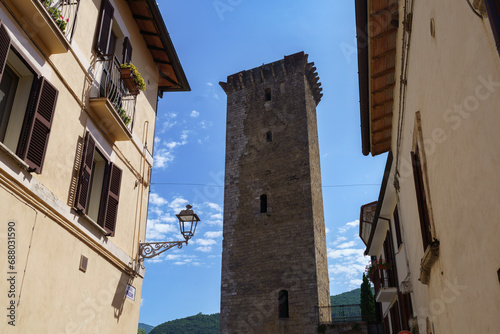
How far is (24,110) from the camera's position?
557 centimetres

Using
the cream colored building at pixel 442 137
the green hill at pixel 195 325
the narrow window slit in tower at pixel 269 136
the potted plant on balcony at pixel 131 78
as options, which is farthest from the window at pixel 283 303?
the green hill at pixel 195 325

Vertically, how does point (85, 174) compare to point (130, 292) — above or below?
above

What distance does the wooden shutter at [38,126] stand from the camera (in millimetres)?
5449

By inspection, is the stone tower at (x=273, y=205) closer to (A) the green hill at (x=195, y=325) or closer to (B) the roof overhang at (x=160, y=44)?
(B) the roof overhang at (x=160, y=44)

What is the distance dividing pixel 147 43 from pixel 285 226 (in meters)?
18.9

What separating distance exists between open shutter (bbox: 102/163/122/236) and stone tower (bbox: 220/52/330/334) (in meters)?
19.0

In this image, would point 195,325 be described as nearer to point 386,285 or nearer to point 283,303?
point 283,303

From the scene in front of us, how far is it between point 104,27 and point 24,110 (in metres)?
2.89

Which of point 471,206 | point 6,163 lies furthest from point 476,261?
point 6,163

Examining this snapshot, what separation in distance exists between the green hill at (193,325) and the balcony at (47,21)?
67621mm

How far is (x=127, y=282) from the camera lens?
8.16m

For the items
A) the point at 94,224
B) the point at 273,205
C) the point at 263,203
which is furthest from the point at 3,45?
the point at 263,203

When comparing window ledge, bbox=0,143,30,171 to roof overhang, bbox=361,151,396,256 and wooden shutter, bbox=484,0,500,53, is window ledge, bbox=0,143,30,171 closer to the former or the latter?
wooden shutter, bbox=484,0,500,53

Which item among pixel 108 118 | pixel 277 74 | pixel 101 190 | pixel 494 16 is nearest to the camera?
pixel 494 16
